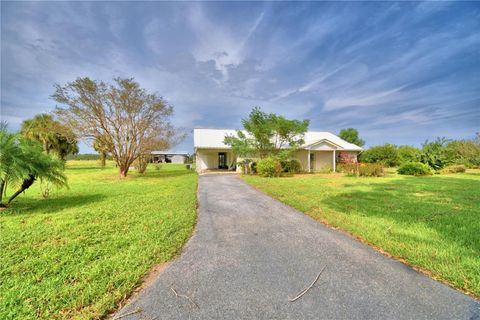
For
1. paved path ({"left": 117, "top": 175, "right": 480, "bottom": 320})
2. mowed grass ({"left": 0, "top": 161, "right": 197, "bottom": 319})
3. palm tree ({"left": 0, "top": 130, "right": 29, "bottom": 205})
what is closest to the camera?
paved path ({"left": 117, "top": 175, "right": 480, "bottom": 320})

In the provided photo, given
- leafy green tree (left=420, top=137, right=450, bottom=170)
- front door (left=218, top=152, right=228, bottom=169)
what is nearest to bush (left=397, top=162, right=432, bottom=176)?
leafy green tree (left=420, top=137, right=450, bottom=170)

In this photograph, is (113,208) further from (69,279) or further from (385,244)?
(385,244)

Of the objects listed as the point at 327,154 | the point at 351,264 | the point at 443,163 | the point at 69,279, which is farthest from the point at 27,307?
the point at 443,163

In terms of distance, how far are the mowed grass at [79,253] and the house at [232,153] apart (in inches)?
590

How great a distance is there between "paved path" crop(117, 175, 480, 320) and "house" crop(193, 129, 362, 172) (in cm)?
1752

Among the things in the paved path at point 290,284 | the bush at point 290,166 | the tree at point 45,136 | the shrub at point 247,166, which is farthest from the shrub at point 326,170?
the tree at point 45,136

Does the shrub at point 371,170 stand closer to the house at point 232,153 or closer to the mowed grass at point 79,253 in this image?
the house at point 232,153

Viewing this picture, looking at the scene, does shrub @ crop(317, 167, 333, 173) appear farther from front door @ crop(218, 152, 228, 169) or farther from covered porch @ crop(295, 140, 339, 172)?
front door @ crop(218, 152, 228, 169)

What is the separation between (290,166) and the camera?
1995cm

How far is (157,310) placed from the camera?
2223mm

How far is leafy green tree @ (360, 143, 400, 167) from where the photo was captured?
26.2m

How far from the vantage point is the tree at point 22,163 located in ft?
18.6

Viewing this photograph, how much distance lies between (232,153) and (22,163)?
729 inches

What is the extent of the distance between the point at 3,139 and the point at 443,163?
2840 cm
